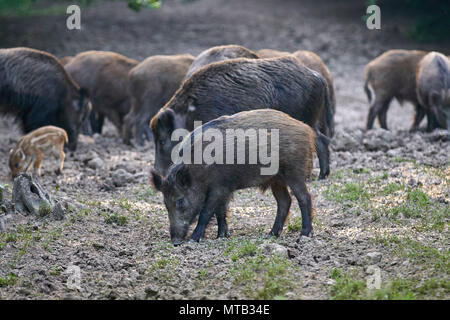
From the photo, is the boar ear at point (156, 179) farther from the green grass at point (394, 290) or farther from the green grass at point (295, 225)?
the green grass at point (394, 290)

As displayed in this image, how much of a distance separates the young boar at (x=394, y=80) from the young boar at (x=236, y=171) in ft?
21.7

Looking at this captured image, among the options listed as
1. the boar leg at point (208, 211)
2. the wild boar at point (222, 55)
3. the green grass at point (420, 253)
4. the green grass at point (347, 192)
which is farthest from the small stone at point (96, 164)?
the green grass at point (420, 253)

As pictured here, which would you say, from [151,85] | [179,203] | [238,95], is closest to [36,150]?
[151,85]

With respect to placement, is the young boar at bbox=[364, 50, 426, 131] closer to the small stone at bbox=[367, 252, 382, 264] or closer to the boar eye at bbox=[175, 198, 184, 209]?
the boar eye at bbox=[175, 198, 184, 209]

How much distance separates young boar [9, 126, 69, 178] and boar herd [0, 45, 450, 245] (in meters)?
0.02

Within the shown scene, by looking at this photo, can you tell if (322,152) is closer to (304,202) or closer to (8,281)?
(304,202)

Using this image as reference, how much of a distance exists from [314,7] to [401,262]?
19.1m

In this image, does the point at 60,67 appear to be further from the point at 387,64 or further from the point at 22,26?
the point at 22,26

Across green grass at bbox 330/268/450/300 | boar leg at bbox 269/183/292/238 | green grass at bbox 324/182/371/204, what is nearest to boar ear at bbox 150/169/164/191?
boar leg at bbox 269/183/292/238

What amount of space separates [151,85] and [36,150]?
3051 millimetres

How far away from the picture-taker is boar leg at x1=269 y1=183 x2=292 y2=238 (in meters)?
6.38

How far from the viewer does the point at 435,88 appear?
1123 cm

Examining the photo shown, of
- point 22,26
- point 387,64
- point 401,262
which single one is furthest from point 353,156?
point 22,26

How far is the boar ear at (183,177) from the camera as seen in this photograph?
Answer: 6285mm
